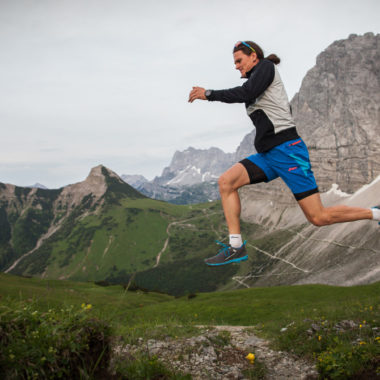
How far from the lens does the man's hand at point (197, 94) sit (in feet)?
22.2

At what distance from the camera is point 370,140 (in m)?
191

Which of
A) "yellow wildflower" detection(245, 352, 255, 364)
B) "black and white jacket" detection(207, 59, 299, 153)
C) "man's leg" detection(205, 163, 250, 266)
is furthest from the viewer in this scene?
"man's leg" detection(205, 163, 250, 266)

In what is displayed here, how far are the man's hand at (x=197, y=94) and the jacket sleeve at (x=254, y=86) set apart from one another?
1.44 feet

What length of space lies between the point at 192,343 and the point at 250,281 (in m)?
168

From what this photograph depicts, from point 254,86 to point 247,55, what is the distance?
0.97 m

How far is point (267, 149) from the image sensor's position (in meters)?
6.72

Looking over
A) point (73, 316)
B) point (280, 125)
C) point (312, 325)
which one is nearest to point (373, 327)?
point (312, 325)

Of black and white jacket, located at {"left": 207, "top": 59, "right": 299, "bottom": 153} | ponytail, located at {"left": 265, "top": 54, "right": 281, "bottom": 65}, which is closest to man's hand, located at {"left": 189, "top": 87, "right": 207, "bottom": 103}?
black and white jacket, located at {"left": 207, "top": 59, "right": 299, "bottom": 153}

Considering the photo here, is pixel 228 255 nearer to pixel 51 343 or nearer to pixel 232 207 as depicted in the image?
pixel 232 207

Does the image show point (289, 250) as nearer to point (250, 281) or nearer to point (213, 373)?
point (250, 281)

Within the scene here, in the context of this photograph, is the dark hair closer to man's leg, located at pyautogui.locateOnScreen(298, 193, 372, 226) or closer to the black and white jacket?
the black and white jacket

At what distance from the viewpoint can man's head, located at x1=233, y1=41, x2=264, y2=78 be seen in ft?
22.5

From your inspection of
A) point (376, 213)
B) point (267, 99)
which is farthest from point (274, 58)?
point (376, 213)

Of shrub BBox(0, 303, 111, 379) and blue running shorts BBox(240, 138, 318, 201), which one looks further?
blue running shorts BBox(240, 138, 318, 201)
